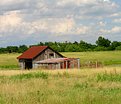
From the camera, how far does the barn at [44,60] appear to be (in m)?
61.5

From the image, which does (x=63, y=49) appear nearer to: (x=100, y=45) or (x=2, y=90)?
(x=100, y=45)

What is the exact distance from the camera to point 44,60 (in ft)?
219

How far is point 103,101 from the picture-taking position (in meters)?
10.1

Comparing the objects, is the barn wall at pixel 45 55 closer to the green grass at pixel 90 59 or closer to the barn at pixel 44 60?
the barn at pixel 44 60

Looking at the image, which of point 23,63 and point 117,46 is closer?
point 23,63

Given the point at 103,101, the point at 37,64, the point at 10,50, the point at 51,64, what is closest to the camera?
the point at 103,101

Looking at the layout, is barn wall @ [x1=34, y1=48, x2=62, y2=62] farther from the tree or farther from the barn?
the tree

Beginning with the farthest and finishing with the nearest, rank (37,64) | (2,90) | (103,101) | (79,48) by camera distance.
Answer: (79,48)
(37,64)
(2,90)
(103,101)

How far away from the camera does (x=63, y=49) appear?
151 metres

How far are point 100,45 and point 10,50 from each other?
42161mm

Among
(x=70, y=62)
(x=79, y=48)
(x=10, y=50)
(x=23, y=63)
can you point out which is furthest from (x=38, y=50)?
(x=10, y=50)

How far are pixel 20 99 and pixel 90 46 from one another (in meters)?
144

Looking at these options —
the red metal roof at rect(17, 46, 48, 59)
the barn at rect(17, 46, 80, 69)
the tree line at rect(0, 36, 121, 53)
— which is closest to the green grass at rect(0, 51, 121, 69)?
the red metal roof at rect(17, 46, 48, 59)

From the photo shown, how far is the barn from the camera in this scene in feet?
202
